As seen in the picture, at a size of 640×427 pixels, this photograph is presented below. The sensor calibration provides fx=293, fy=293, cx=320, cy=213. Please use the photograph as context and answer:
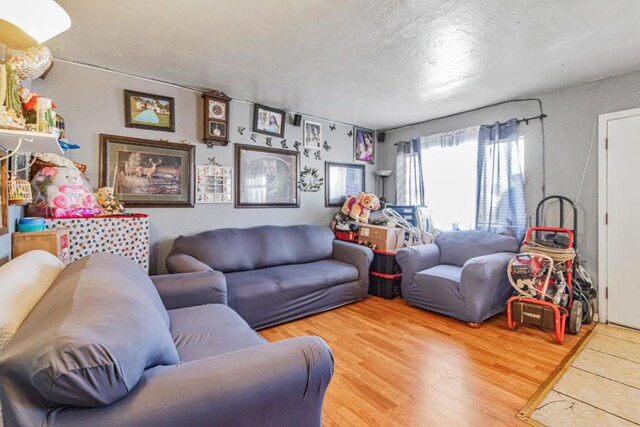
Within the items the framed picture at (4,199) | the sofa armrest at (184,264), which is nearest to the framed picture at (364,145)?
the sofa armrest at (184,264)

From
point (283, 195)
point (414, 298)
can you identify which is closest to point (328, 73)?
point (283, 195)

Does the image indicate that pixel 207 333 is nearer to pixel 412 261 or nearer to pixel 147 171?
pixel 147 171

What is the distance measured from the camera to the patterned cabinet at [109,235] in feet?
6.67

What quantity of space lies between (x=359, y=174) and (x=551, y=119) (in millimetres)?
2370

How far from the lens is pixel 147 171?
2783mm

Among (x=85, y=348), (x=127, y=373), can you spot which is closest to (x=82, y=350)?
(x=85, y=348)

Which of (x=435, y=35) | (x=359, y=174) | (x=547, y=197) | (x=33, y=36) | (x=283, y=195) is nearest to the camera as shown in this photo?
(x=33, y=36)

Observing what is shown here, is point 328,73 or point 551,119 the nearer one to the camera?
point 328,73

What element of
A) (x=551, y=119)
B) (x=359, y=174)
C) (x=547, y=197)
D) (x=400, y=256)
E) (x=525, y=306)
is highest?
(x=551, y=119)

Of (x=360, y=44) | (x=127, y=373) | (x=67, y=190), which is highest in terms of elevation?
(x=360, y=44)

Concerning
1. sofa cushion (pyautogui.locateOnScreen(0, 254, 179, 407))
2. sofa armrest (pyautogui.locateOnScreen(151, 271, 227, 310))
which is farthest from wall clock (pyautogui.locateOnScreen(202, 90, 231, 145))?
sofa cushion (pyautogui.locateOnScreen(0, 254, 179, 407))

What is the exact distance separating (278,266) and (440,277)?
1696 mm

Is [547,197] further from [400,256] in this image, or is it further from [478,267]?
[400,256]

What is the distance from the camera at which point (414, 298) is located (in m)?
3.20
